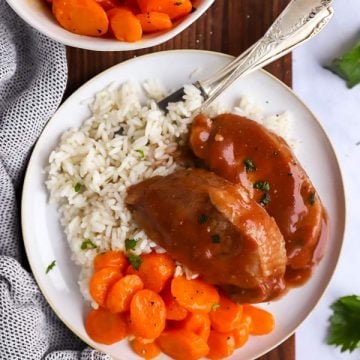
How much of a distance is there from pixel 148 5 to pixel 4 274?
1.61 m

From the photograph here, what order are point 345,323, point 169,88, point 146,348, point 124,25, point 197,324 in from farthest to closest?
1. point 345,323
2. point 169,88
3. point 146,348
4. point 197,324
5. point 124,25

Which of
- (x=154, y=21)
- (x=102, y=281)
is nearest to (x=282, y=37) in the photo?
(x=154, y=21)

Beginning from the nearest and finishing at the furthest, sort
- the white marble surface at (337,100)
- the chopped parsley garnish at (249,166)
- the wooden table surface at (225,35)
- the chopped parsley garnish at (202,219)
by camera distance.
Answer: the chopped parsley garnish at (202,219) → the chopped parsley garnish at (249,166) → the wooden table surface at (225,35) → the white marble surface at (337,100)

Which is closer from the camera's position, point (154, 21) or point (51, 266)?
point (154, 21)

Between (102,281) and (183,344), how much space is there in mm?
544

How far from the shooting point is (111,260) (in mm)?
3811

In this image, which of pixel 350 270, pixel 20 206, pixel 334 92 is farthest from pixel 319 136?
pixel 20 206

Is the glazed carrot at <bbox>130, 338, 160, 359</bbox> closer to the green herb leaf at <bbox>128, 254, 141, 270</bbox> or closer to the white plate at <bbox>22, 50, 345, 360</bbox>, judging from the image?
the white plate at <bbox>22, 50, 345, 360</bbox>

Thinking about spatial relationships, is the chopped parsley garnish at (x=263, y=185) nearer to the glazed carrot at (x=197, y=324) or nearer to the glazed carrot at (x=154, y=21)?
the glazed carrot at (x=197, y=324)

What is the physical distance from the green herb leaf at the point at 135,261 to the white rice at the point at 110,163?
30 mm

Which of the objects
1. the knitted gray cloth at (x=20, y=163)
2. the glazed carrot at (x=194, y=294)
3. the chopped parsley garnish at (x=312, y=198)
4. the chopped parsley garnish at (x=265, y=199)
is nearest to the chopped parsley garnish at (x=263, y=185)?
the chopped parsley garnish at (x=265, y=199)

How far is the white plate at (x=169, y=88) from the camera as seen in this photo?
3.96 metres

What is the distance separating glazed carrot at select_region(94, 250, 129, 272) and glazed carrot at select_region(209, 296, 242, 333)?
544mm

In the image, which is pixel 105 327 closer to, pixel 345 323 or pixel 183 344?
pixel 183 344
